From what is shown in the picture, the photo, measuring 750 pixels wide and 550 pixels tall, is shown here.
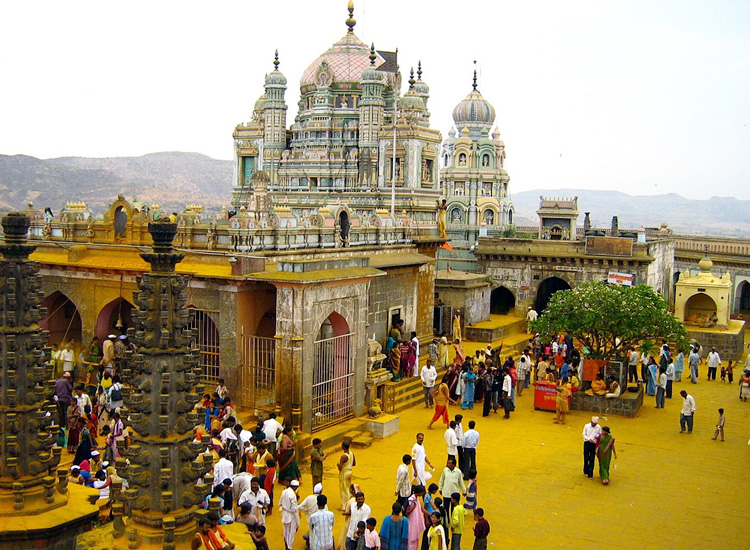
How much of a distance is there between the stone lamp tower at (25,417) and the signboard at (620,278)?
27.6 m

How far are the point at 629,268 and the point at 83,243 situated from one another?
2157 cm

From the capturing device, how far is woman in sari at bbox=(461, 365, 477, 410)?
63.7 ft

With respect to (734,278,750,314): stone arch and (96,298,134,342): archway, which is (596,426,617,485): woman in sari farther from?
(734,278,750,314): stone arch

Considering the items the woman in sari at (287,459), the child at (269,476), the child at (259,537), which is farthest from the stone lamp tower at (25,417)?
the woman in sari at (287,459)

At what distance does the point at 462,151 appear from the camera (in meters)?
60.6

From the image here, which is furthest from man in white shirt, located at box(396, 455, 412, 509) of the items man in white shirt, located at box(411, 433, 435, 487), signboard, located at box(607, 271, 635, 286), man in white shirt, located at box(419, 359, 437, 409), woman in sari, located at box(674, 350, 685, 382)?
signboard, located at box(607, 271, 635, 286)

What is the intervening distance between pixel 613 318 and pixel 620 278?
43.4ft

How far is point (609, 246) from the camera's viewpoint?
3325cm

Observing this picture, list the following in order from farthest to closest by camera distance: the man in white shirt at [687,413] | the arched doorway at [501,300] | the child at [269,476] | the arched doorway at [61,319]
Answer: the arched doorway at [501,300] → the arched doorway at [61,319] → the man in white shirt at [687,413] → the child at [269,476]

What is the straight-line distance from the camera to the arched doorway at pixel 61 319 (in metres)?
19.9

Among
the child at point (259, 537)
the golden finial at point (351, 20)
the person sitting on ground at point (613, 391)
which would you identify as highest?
the golden finial at point (351, 20)

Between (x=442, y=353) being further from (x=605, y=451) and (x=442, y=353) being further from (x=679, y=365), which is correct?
(x=605, y=451)

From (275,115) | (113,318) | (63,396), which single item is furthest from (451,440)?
(275,115)

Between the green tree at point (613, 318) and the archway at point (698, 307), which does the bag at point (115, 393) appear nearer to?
the green tree at point (613, 318)
